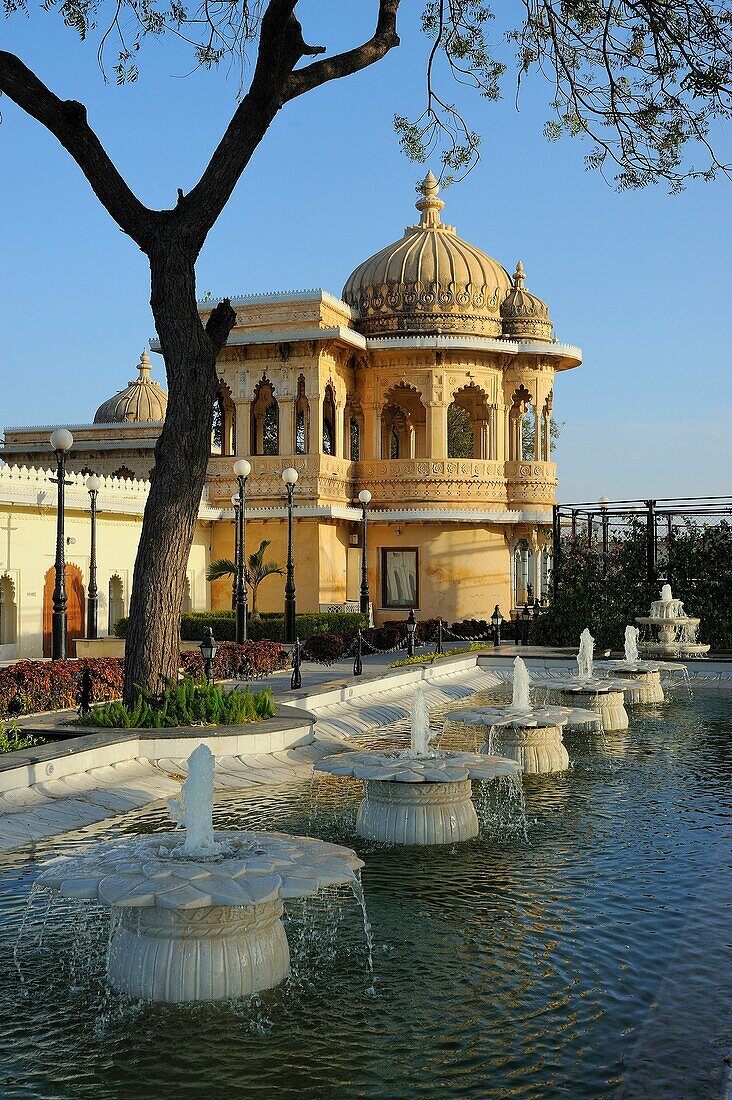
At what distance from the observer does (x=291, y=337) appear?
29297mm

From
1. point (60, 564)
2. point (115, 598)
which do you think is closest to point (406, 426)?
point (115, 598)

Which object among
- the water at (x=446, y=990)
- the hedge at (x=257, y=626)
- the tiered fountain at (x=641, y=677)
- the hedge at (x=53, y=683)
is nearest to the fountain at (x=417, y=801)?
the water at (x=446, y=990)

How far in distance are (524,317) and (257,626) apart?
12.7m

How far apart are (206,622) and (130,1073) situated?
20.7m

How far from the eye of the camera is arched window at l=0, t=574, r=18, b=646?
23.0 metres

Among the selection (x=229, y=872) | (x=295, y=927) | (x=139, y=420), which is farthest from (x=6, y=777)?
(x=139, y=420)

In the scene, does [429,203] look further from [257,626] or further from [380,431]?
[257,626]

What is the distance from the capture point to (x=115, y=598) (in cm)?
2661

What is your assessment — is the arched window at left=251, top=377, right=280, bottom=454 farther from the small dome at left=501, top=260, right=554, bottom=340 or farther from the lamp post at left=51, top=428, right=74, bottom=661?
the lamp post at left=51, top=428, right=74, bottom=661

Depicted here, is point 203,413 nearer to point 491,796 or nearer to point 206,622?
point 491,796

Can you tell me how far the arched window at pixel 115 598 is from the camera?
26.5 m

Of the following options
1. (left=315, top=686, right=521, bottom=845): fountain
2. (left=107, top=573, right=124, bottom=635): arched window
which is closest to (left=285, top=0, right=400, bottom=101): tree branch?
(left=315, top=686, right=521, bottom=845): fountain

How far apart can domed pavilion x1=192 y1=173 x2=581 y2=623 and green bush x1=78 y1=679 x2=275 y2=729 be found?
17.4 meters

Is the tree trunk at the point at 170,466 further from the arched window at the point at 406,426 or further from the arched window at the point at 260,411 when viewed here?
the arched window at the point at 406,426
